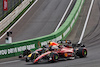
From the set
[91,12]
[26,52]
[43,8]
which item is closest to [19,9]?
[43,8]

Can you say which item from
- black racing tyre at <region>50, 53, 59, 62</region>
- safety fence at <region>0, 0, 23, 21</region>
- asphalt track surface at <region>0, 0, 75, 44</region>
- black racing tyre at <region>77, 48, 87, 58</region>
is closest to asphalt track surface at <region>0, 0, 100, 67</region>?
black racing tyre at <region>77, 48, 87, 58</region>

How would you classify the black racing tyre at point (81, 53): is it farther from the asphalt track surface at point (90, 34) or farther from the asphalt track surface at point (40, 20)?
the asphalt track surface at point (40, 20)

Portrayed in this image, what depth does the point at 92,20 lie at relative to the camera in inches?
1331

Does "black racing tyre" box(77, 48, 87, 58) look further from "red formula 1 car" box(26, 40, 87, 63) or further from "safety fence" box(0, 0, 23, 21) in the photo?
"safety fence" box(0, 0, 23, 21)

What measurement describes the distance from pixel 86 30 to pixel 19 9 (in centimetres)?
1423

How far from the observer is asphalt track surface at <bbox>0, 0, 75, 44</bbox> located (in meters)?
30.9

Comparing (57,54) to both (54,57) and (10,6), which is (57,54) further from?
(10,6)

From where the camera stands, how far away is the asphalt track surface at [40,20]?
3092 centimetres

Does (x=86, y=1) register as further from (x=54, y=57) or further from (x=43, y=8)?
(x=54, y=57)

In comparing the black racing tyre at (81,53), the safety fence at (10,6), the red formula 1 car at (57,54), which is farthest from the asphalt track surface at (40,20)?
the black racing tyre at (81,53)

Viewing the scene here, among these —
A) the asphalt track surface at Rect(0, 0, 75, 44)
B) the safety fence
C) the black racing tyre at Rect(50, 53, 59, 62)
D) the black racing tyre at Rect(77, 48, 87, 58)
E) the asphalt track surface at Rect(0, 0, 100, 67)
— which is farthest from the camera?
the safety fence

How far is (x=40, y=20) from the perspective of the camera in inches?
1417

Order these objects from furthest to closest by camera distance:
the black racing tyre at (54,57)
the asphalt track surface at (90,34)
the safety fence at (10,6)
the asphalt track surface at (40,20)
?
the safety fence at (10,6)
the asphalt track surface at (40,20)
the asphalt track surface at (90,34)
the black racing tyre at (54,57)

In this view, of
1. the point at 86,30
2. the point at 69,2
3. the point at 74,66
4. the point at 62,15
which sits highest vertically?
the point at 69,2
